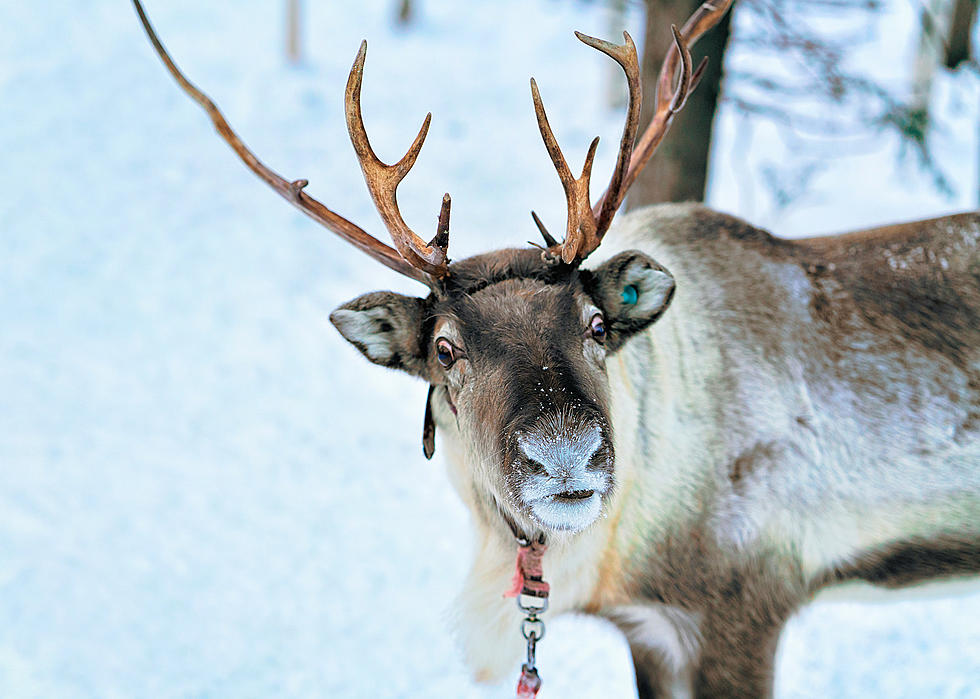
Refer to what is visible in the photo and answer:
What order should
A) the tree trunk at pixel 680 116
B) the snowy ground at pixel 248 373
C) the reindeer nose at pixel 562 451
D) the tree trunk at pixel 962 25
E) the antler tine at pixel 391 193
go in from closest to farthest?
the reindeer nose at pixel 562 451
the antler tine at pixel 391 193
the snowy ground at pixel 248 373
the tree trunk at pixel 680 116
the tree trunk at pixel 962 25

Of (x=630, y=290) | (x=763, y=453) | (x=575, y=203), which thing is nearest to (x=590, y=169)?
(x=575, y=203)

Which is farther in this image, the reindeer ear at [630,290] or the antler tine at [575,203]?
the reindeer ear at [630,290]

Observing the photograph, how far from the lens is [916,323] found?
11.2 feet

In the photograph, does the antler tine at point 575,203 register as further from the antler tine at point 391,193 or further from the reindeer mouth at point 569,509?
the reindeer mouth at point 569,509

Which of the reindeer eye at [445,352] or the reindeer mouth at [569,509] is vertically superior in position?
the reindeer eye at [445,352]

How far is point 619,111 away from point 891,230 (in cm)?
813

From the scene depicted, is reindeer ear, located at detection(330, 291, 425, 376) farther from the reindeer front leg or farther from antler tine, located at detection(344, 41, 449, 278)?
the reindeer front leg

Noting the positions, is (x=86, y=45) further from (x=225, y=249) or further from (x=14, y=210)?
(x=225, y=249)

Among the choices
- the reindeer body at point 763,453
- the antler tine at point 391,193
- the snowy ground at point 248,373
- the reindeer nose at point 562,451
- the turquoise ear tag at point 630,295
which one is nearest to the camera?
the reindeer nose at point 562,451

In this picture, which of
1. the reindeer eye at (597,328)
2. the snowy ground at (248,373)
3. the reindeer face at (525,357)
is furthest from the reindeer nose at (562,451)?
the snowy ground at (248,373)

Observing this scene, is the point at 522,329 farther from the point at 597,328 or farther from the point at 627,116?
the point at 627,116

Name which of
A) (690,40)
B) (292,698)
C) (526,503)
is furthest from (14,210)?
(526,503)

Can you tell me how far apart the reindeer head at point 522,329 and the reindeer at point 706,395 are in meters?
0.01

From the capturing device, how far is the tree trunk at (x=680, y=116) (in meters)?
5.38
